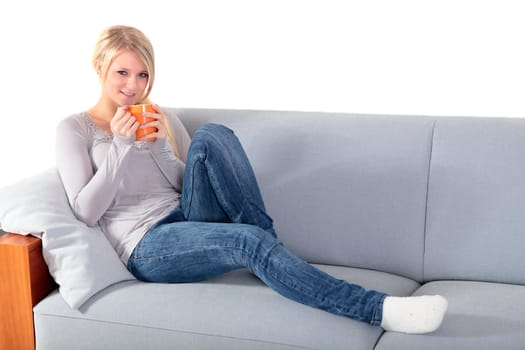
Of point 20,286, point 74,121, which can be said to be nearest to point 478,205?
point 74,121

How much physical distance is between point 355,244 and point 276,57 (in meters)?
1.11

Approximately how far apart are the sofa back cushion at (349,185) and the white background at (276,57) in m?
0.58

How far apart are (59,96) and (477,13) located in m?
1.97

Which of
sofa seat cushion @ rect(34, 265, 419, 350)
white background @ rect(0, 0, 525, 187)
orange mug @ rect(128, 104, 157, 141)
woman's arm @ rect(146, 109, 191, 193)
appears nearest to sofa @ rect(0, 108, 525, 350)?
sofa seat cushion @ rect(34, 265, 419, 350)

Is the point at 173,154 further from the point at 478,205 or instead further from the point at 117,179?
the point at 478,205

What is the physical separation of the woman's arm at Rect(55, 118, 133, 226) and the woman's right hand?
0.08ft

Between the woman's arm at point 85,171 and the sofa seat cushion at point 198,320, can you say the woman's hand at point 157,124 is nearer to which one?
the woman's arm at point 85,171

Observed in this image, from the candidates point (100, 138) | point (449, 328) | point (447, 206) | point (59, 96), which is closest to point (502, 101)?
point (447, 206)

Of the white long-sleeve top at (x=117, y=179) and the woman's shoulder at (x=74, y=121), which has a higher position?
the woman's shoulder at (x=74, y=121)

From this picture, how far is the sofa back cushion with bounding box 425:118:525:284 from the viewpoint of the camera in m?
2.67

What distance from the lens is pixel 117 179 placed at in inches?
101

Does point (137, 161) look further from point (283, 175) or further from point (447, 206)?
point (447, 206)

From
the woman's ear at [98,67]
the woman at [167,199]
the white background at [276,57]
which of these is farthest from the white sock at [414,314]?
the white background at [276,57]

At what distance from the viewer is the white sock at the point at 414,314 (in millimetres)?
2230
